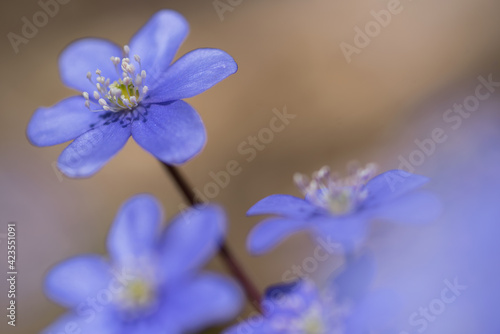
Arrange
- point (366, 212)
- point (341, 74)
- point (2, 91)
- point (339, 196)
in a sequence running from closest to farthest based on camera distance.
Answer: point (366, 212) → point (339, 196) → point (341, 74) → point (2, 91)

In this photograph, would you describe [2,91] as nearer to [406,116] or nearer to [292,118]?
[292,118]

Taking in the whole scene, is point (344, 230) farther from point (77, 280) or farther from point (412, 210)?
point (77, 280)

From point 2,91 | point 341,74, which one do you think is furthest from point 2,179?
point 341,74

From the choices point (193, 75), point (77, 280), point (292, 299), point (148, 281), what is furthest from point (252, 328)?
point (193, 75)

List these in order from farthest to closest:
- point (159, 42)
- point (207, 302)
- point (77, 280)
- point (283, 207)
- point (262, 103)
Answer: point (262, 103) < point (159, 42) < point (77, 280) < point (283, 207) < point (207, 302)

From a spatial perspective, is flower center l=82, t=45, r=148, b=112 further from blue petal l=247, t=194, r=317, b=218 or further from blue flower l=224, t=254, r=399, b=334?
blue flower l=224, t=254, r=399, b=334

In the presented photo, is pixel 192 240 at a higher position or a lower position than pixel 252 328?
higher

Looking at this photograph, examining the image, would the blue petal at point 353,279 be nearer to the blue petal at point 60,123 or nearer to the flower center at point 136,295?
the flower center at point 136,295

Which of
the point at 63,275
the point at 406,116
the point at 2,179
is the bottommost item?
the point at 406,116
